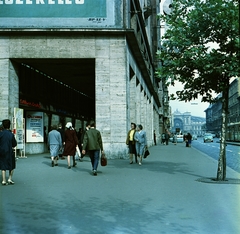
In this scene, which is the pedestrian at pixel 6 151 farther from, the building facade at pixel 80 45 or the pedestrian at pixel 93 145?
the building facade at pixel 80 45

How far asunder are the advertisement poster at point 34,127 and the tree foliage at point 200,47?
13.1 m

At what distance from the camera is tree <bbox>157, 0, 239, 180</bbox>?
35.1 ft

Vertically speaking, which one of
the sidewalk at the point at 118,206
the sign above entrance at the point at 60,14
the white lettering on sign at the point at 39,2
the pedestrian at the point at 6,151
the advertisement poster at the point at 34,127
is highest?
the white lettering on sign at the point at 39,2

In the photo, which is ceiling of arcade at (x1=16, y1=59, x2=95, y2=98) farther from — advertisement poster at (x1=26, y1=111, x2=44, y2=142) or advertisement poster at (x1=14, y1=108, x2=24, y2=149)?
advertisement poster at (x1=14, y1=108, x2=24, y2=149)

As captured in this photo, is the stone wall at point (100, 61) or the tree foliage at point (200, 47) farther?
the stone wall at point (100, 61)

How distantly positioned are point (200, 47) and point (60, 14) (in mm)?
11248

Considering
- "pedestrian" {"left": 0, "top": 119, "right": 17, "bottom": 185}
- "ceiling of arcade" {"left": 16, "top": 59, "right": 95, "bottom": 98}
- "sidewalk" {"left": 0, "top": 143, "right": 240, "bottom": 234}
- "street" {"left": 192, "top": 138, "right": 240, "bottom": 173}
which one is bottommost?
"street" {"left": 192, "top": 138, "right": 240, "bottom": 173}

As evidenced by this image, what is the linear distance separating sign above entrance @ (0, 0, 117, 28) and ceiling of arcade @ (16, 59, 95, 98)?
1.75 m

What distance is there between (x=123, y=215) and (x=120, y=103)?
45.6 ft

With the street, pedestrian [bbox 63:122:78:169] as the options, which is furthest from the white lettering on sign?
the street

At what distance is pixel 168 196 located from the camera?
862 cm

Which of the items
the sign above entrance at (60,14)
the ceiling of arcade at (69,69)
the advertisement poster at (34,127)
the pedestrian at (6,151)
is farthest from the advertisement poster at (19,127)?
the pedestrian at (6,151)

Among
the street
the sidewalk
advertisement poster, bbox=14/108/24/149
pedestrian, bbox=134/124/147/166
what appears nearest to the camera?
the sidewalk

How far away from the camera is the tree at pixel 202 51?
10.7m
